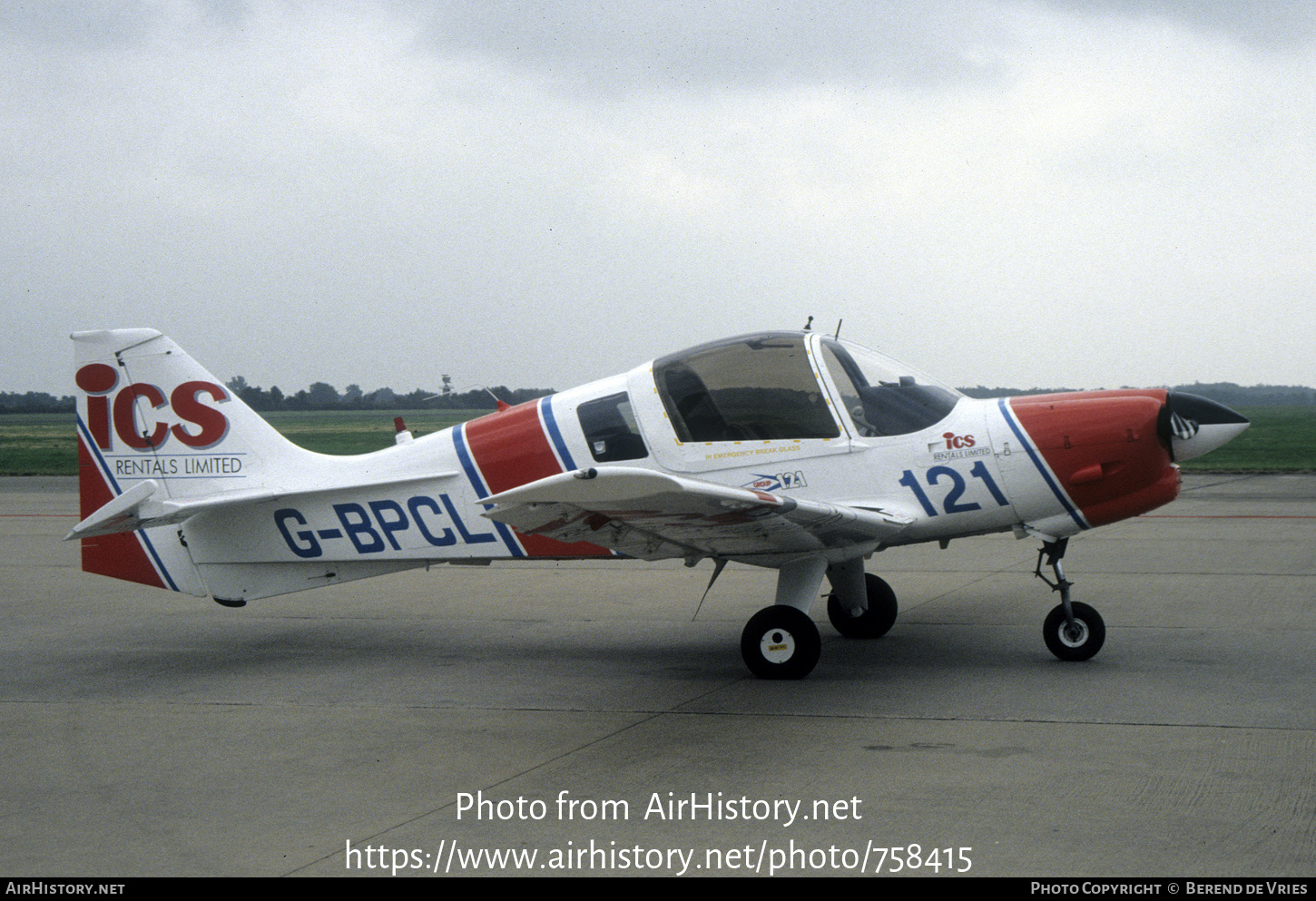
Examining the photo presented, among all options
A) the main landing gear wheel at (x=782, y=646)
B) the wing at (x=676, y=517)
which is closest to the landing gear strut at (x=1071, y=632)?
the wing at (x=676, y=517)

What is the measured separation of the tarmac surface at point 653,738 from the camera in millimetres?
4508

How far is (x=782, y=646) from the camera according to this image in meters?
7.54

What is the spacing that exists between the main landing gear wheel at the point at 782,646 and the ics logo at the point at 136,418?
4.53m

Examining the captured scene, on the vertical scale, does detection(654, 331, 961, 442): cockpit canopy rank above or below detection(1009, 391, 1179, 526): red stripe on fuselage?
above

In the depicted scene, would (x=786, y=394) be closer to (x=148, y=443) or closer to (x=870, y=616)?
(x=870, y=616)

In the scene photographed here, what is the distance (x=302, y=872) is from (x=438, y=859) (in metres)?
0.50

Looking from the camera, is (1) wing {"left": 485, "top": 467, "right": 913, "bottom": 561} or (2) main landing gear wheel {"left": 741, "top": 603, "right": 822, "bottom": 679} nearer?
(1) wing {"left": 485, "top": 467, "right": 913, "bottom": 561}

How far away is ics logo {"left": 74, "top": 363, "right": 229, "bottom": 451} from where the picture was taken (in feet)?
29.7

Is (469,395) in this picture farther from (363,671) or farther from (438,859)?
(438,859)

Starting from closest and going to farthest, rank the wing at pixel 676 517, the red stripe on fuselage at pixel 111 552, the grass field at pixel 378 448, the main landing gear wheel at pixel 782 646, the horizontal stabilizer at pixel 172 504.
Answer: the wing at pixel 676 517
the main landing gear wheel at pixel 782 646
the horizontal stabilizer at pixel 172 504
the red stripe on fuselage at pixel 111 552
the grass field at pixel 378 448

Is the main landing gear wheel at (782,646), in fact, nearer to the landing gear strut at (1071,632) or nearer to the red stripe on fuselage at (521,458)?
the red stripe on fuselage at (521,458)

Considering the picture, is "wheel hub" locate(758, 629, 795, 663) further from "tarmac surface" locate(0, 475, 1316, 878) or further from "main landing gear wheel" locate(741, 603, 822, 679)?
"tarmac surface" locate(0, 475, 1316, 878)

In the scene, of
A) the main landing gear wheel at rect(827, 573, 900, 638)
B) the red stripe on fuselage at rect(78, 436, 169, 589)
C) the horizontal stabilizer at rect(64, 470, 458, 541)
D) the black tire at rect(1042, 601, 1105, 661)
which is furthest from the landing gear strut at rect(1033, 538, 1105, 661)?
the red stripe on fuselage at rect(78, 436, 169, 589)

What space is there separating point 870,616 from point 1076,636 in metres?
1.70
